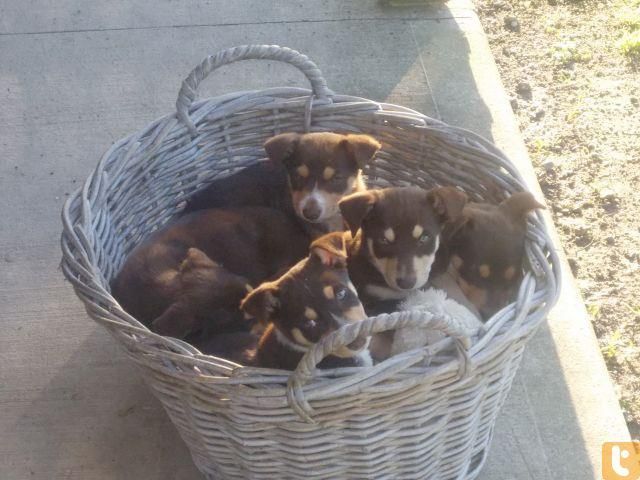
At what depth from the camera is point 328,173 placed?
334cm

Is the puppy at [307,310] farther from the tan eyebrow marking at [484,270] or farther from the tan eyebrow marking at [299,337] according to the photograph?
the tan eyebrow marking at [484,270]

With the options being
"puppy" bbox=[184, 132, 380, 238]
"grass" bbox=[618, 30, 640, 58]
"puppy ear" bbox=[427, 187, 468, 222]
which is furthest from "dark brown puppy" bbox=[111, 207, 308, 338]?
"grass" bbox=[618, 30, 640, 58]

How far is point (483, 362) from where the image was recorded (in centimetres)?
234

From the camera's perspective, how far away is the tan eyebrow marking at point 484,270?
2979mm

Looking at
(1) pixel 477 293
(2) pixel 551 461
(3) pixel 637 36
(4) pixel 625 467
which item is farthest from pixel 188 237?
(3) pixel 637 36

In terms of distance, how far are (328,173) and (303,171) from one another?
11 cm

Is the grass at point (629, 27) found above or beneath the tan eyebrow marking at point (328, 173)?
beneath

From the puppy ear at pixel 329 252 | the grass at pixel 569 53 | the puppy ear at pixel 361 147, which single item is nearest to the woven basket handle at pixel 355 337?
the puppy ear at pixel 329 252

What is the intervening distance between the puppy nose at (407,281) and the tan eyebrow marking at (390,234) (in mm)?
149

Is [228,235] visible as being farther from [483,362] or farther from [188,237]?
[483,362]

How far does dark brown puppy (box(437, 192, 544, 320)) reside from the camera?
291 cm

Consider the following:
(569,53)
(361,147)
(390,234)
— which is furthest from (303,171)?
(569,53)

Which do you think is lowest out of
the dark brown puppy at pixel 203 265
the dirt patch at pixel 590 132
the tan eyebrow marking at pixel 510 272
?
the dirt patch at pixel 590 132

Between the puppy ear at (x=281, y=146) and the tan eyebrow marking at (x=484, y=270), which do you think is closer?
the tan eyebrow marking at (x=484, y=270)
